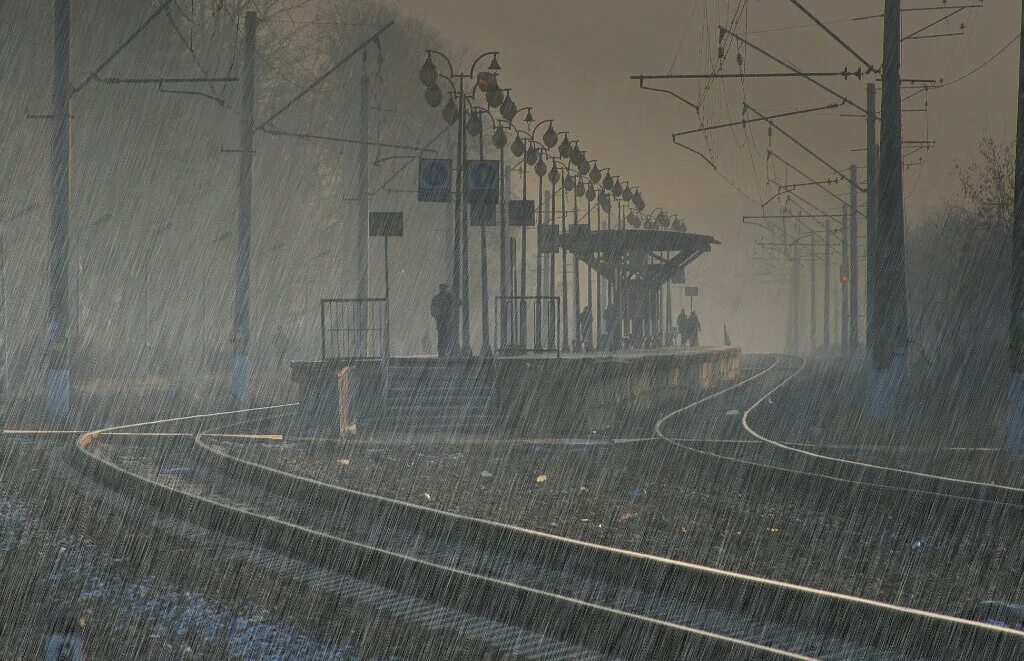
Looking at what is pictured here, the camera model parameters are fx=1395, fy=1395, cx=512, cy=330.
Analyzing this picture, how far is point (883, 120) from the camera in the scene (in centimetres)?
2436

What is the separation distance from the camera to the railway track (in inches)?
240

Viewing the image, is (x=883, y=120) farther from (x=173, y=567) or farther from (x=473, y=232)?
(x=473, y=232)

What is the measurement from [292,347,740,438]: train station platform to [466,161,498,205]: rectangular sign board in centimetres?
342

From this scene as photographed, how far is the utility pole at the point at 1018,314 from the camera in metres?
16.2

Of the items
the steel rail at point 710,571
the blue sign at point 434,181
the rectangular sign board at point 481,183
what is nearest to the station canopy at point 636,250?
the rectangular sign board at point 481,183

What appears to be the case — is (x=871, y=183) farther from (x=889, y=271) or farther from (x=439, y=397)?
(x=439, y=397)

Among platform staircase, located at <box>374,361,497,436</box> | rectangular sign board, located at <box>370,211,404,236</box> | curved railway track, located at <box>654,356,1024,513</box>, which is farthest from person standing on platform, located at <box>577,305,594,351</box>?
curved railway track, located at <box>654,356,1024,513</box>

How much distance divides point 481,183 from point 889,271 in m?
7.47

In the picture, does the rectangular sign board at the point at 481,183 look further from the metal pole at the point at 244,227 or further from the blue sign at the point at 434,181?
the metal pole at the point at 244,227

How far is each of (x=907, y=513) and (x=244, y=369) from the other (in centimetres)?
1964

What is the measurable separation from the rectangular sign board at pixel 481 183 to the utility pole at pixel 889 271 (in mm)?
6952

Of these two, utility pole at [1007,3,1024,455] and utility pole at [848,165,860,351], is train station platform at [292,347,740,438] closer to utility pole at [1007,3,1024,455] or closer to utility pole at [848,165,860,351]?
utility pole at [1007,3,1024,455]

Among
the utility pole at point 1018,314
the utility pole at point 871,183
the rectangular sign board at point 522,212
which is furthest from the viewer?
the rectangular sign board at point 522,212

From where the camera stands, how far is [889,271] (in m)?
23.9
